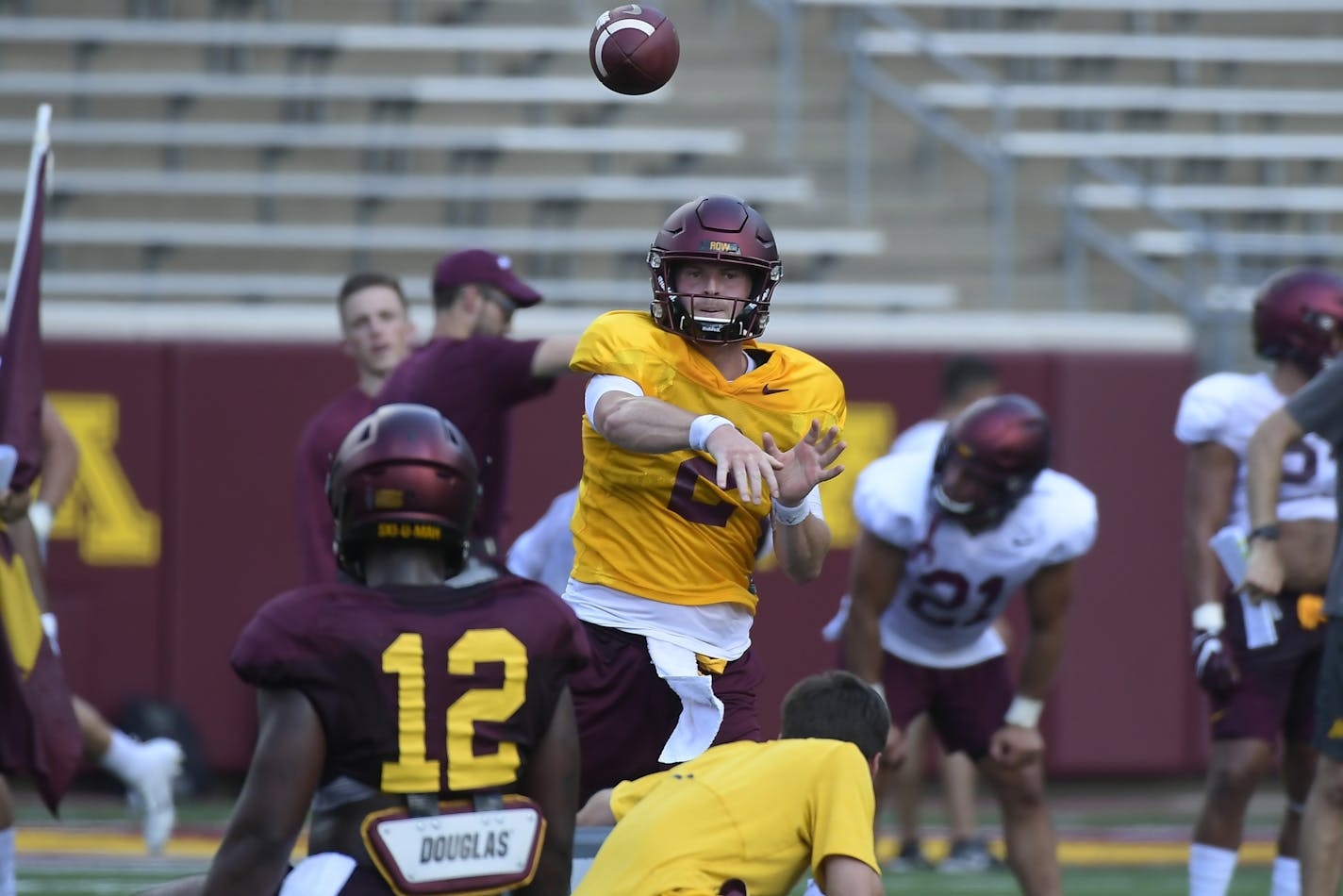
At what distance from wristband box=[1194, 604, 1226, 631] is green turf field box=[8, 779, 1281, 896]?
1438mm

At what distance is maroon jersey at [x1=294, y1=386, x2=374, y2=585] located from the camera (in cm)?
608

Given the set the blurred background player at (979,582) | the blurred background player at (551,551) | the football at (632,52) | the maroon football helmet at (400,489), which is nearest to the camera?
the maroon football helmet at (400,489)

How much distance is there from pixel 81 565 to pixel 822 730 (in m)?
6.00

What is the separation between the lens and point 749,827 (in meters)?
3.58

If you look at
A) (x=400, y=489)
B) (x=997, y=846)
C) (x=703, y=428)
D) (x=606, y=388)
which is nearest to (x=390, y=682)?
(x=400, y=489)

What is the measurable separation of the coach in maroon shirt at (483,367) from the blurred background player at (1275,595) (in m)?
1.95

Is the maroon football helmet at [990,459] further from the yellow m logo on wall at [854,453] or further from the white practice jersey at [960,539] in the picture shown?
the yellow m logo on wall at [854,453]

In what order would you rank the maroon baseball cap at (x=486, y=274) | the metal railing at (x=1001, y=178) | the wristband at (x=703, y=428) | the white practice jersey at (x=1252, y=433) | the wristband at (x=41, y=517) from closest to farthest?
the wristband at (x=703, y=428)
the white practice jersey at (x=1252, y=433)
the maroon baseball cap at (x=486, y=274)
the wristband at (x=41, y=517)
the metal railing at (x=1001, y=178)

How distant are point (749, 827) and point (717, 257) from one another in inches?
48.2

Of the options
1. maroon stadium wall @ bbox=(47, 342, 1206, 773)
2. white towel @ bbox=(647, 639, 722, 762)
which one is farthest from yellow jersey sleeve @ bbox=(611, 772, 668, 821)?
maroon stadium wall @ bbox=(47, 342, 1206, 773)

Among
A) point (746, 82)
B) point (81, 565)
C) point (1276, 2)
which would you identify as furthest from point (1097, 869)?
point (1276, 2)

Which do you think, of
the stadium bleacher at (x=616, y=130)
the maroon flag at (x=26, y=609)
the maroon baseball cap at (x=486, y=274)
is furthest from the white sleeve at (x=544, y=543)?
the stadium bleacher at (x=616, y=130)

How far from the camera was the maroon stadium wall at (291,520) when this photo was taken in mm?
9102

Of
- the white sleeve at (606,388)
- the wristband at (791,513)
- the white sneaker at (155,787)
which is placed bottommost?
the white sneaker at (155,787)
